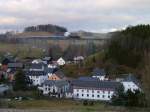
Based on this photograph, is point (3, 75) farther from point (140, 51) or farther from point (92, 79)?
point (140, 51)

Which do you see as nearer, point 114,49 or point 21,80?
point 21,80

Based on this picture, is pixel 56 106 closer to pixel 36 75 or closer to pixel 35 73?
pixel 36 75

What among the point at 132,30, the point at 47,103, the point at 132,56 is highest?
the point at 132,30

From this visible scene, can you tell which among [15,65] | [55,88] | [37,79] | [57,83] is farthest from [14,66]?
[55,88]

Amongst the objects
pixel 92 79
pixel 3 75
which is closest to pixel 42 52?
pixel 3 75

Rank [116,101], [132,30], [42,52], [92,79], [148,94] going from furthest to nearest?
1. [42,52]
2. [132,30]
3. [92,79]
4. [116,101]
5. [148,94]
